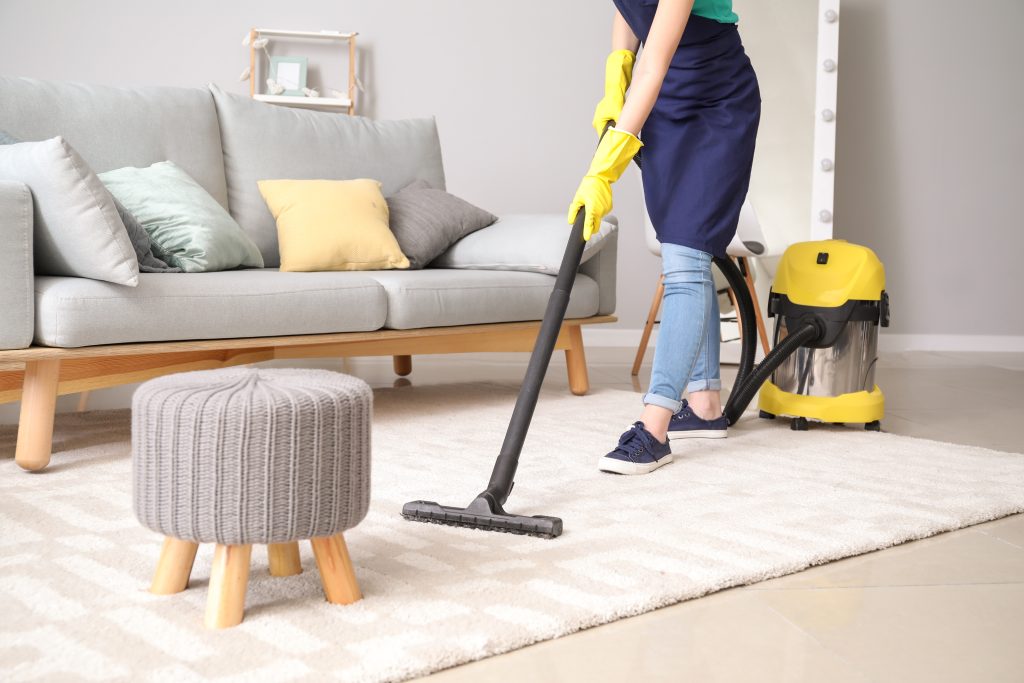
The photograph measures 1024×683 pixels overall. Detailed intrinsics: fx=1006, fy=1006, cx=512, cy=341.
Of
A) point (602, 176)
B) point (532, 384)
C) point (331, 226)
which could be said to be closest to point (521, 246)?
point (331, 226)

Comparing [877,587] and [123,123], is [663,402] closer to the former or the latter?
[877,587]

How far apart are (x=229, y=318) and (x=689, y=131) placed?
3.61 feet

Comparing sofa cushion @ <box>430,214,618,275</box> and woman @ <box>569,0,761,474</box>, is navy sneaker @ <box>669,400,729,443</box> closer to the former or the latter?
woman @ <box>569,0,761,474</box>

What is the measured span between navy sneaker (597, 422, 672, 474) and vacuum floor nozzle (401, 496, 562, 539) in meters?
0.46

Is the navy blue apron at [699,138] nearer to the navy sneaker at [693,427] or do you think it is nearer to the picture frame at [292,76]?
the navy sneaker at [693,427]

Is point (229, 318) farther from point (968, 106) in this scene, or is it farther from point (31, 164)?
point (968, 106)

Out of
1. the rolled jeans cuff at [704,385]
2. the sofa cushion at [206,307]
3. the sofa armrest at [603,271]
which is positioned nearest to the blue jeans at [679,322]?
the rolled jeans cuff at [704,385]

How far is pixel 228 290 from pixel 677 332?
0.99 meters

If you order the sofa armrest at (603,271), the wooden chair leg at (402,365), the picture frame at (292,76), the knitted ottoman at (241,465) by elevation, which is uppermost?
the picture frame at (292,76)

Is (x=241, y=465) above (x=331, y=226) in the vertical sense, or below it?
below

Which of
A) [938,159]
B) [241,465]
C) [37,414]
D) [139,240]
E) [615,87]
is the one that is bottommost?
[37,414]

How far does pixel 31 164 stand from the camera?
1.98 meters

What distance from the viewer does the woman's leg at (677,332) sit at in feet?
7.02

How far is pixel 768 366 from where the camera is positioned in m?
2.55
